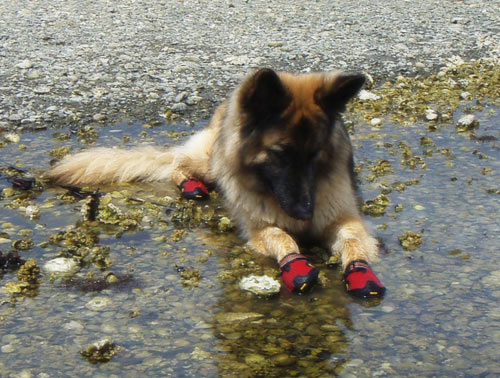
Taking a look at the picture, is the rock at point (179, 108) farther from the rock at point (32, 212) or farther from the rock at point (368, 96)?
the rock at point (32, 212)

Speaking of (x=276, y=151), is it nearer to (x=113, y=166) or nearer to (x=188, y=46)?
(x=113, y=166)

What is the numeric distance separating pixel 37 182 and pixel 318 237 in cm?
285

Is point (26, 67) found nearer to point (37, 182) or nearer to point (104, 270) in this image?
point (37, 182)

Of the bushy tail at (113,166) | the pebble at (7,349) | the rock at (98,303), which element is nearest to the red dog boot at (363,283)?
the rock at (98,303)

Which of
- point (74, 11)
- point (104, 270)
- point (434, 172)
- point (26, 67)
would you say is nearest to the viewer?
point (104, 270)

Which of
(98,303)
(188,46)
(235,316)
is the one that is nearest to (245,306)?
(235,316)

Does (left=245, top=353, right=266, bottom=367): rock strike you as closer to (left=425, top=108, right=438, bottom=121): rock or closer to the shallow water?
the shallow water

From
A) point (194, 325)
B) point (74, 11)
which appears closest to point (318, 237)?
point (194, 325)

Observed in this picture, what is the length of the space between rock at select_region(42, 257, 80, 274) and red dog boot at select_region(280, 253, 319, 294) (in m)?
1.49

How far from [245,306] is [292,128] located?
1396 millimetres

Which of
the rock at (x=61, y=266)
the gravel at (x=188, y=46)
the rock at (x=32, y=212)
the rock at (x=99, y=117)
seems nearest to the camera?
the rock at (x=61, y=266)

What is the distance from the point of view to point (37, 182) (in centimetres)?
669

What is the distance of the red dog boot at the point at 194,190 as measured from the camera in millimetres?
6598

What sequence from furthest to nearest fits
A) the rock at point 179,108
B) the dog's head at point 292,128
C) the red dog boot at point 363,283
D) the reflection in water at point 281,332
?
1. the rock at point 179,108
2. the dog's head at point 292,128
3. the red dog boot at point 363,283
4. the reflection in water at point 281,332
